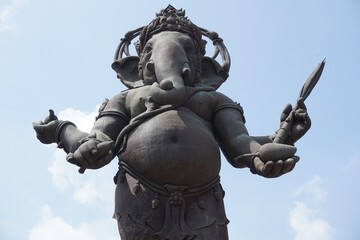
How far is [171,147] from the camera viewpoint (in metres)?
4.58

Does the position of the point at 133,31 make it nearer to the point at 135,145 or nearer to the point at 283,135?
the point at 135,145

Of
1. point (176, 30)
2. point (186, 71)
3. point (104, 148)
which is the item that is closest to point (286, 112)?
point (186, 71)

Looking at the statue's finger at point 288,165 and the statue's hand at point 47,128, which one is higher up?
the statue's hand at point 47,128

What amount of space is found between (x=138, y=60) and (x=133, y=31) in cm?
45

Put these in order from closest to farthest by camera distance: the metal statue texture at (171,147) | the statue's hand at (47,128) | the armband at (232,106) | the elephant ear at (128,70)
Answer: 1. the metal statue texture at (171,147)
2. the statue's hand at (47,128)
3. the armband at (232,106)
4. the elephant ear at (128,70)

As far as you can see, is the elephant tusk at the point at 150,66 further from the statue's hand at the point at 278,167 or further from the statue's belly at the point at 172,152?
the statue's hand at the point at 278,167

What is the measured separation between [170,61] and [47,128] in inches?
45.5

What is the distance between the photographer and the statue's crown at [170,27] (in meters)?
5.51

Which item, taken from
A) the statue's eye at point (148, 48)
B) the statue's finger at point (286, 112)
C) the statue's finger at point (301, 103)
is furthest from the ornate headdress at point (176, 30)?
the statue's finger at point (301, 103)

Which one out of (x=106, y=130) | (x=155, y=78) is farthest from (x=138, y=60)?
(x=106, y=130)

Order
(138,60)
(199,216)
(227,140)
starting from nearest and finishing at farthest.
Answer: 1. (199,216)
2. (227,140)
3. (138,60)

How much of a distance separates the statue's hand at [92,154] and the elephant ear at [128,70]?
4.38 ft

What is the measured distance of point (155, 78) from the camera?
518cm

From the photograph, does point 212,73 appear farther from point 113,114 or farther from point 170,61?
point 113,114
